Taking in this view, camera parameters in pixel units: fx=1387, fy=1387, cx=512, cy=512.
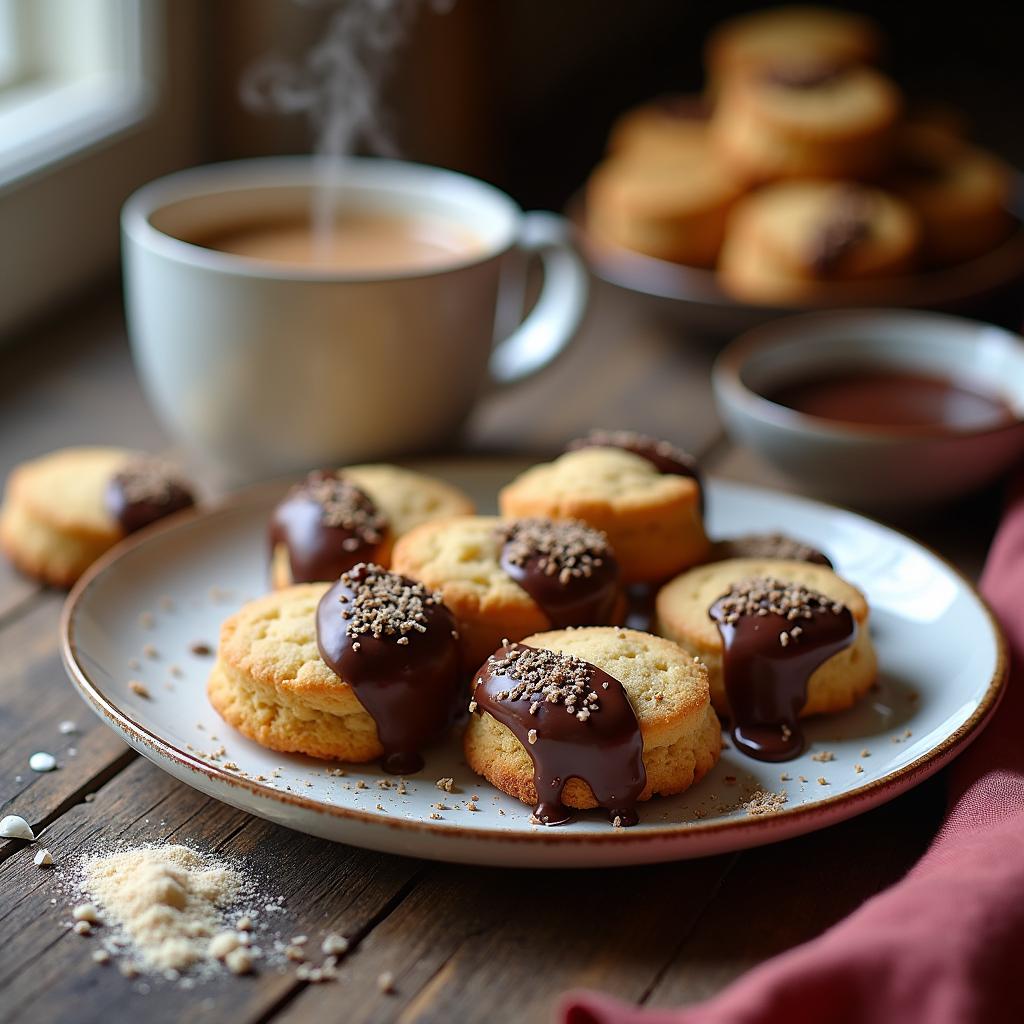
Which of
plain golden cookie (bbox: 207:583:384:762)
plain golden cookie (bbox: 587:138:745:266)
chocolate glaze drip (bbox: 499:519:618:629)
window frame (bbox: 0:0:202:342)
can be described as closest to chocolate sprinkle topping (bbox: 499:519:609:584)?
chocolate glaze drip (bbox: 499:519:618:629)

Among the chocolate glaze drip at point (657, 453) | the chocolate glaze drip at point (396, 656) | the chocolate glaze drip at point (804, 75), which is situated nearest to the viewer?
the chocolate glaze drip at point (396, 656)

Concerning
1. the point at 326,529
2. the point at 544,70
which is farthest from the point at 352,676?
the point at 544,70

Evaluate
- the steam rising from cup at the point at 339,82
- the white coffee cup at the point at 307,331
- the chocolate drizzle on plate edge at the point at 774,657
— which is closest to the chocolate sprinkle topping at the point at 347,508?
the white coffee cup at the point at 307,331

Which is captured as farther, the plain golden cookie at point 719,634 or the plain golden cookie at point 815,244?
the plain golden cookie at point 815,244

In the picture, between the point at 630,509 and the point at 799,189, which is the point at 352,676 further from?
the point at 799,189

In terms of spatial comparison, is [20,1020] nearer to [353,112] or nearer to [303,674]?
[303,674]

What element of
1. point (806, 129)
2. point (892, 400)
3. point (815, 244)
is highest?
point (806, 129)

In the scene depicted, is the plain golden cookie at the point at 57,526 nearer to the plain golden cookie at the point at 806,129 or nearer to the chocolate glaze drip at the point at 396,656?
the chocolate glaze drip at the point at 396,656
